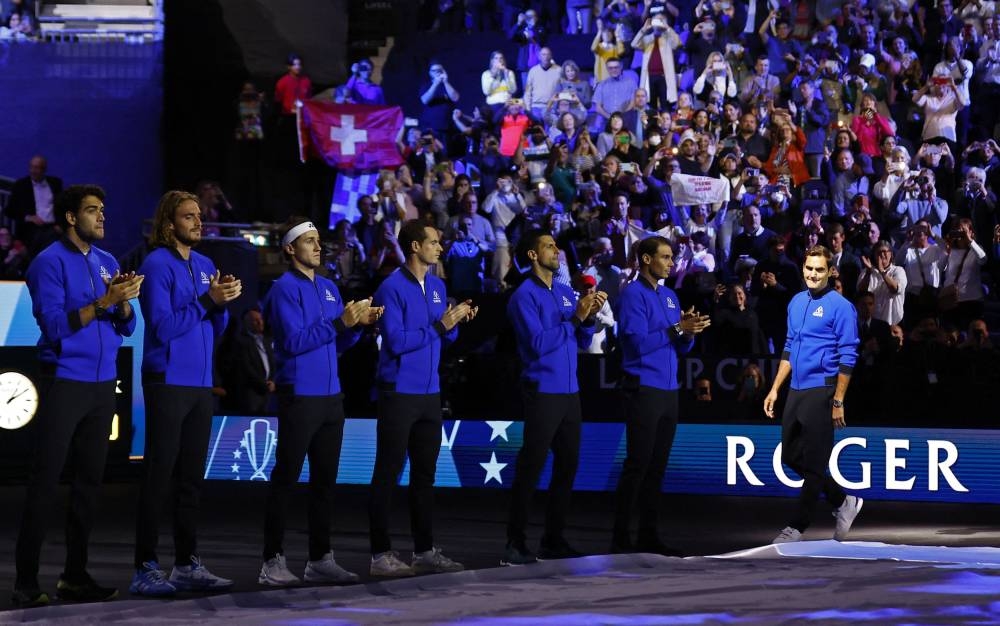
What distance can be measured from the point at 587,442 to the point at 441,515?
1582mm

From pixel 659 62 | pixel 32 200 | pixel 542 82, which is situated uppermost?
pixel 659 62

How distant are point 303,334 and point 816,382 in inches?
142

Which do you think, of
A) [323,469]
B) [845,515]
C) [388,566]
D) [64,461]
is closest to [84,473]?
[64,461]

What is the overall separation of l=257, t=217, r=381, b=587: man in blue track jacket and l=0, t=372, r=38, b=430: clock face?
228 inches

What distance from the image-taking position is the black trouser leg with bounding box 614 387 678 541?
9.81 metres

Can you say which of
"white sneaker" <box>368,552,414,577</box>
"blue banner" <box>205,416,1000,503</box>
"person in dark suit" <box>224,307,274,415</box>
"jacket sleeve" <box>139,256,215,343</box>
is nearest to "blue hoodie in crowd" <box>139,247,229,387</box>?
"jacket sleeve" <box>139,256,215,343</box>

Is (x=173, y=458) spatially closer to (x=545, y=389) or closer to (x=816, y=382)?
(x=545, y=389)

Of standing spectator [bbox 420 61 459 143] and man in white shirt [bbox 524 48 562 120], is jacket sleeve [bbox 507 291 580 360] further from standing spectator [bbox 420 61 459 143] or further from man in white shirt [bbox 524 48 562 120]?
standing spectator [bbox 420 61 459 143]

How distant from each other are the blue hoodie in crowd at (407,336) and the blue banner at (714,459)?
13.8 feet

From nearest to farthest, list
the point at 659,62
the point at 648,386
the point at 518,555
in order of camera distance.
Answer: the point at 518,555
the point at 648,386
the point at 659,62

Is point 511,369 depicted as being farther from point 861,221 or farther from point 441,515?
point 861,221

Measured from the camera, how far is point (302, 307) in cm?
858

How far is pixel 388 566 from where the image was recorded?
352 inches

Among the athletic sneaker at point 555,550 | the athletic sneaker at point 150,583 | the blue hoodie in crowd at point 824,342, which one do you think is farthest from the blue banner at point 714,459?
the athletic sneaker at point 150,583
